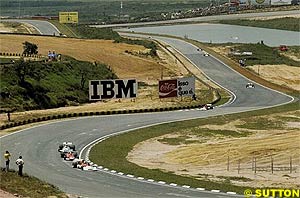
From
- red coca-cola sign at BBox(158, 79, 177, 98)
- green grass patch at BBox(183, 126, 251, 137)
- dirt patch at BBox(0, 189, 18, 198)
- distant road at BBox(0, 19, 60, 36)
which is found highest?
distant road at BBox(0, 19, 60, 36)

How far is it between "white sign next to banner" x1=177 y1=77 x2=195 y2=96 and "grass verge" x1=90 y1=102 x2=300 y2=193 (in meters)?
9.44

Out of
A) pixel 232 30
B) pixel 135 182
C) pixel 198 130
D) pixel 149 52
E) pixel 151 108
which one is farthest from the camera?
pixel 232 30

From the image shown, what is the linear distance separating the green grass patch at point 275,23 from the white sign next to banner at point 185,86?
102549 mm

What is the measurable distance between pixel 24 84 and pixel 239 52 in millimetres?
54148

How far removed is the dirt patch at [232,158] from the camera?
35.7 m

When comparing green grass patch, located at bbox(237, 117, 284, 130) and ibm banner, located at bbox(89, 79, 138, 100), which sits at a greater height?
ibm banner, located at bbox(89, 79, 138, 100)

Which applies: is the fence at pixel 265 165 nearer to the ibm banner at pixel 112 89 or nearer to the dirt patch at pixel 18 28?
the ibm banner at pixel 112 89

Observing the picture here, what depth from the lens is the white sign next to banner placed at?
69.5m

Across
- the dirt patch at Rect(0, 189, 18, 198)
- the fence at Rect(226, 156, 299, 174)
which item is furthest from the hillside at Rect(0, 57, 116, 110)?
the dirt patch at Rect(0, 189, 18, 198)

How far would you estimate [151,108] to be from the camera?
210 ft

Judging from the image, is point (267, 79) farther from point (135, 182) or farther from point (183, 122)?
point (135, 182)

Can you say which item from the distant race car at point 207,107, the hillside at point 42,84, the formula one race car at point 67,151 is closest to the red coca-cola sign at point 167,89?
the distant race car at point 207,107

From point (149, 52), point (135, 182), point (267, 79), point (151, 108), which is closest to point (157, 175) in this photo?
point (135, 182)

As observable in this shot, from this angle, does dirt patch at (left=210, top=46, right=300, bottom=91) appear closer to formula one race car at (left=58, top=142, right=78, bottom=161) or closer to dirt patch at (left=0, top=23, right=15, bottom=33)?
formula one race car at (left=58, top=142, right=78, bottom=161)
